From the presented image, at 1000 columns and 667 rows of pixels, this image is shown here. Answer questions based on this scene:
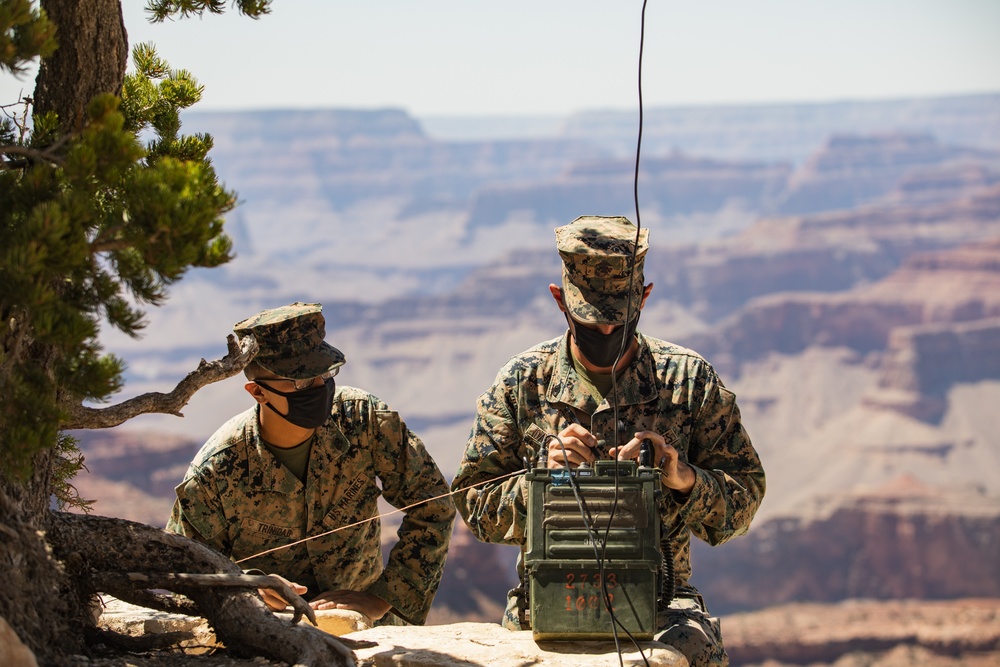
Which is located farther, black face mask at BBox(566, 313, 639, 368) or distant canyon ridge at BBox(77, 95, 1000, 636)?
distant canyon ridge at BBox(77, 95, 1000, 636)

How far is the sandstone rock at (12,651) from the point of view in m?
3.72

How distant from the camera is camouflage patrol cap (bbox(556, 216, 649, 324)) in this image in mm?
4953

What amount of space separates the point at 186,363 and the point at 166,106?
191612 mm

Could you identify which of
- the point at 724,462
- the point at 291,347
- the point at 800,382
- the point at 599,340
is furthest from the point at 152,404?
the point at 800,382

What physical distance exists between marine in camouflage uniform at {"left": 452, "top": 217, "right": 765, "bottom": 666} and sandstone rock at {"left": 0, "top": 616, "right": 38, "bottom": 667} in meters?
1.79

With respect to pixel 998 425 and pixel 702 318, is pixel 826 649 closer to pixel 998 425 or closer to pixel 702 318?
pixel 998 425

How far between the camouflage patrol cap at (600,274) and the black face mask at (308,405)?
121 cm

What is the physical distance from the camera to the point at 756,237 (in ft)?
568

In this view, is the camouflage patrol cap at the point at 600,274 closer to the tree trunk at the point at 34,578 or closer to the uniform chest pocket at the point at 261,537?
the uniform chest pocket at the point at 261,537

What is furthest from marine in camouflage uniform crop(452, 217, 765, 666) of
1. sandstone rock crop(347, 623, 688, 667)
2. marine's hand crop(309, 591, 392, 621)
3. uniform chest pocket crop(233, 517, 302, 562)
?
uniform chest pocket crop(233, 517, 302, 562)

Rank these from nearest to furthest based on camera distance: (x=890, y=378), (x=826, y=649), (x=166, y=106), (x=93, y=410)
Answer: (x=93, y=410) → (x=166, y=106) → (x=826, y=649) → (x=890, y=378)

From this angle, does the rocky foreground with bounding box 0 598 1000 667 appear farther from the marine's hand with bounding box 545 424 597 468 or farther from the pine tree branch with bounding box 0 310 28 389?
the pine tree branch with bounding box 0 310 28 389

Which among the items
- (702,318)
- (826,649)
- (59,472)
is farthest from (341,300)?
(59,472)

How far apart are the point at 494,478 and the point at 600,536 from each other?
0.85m
